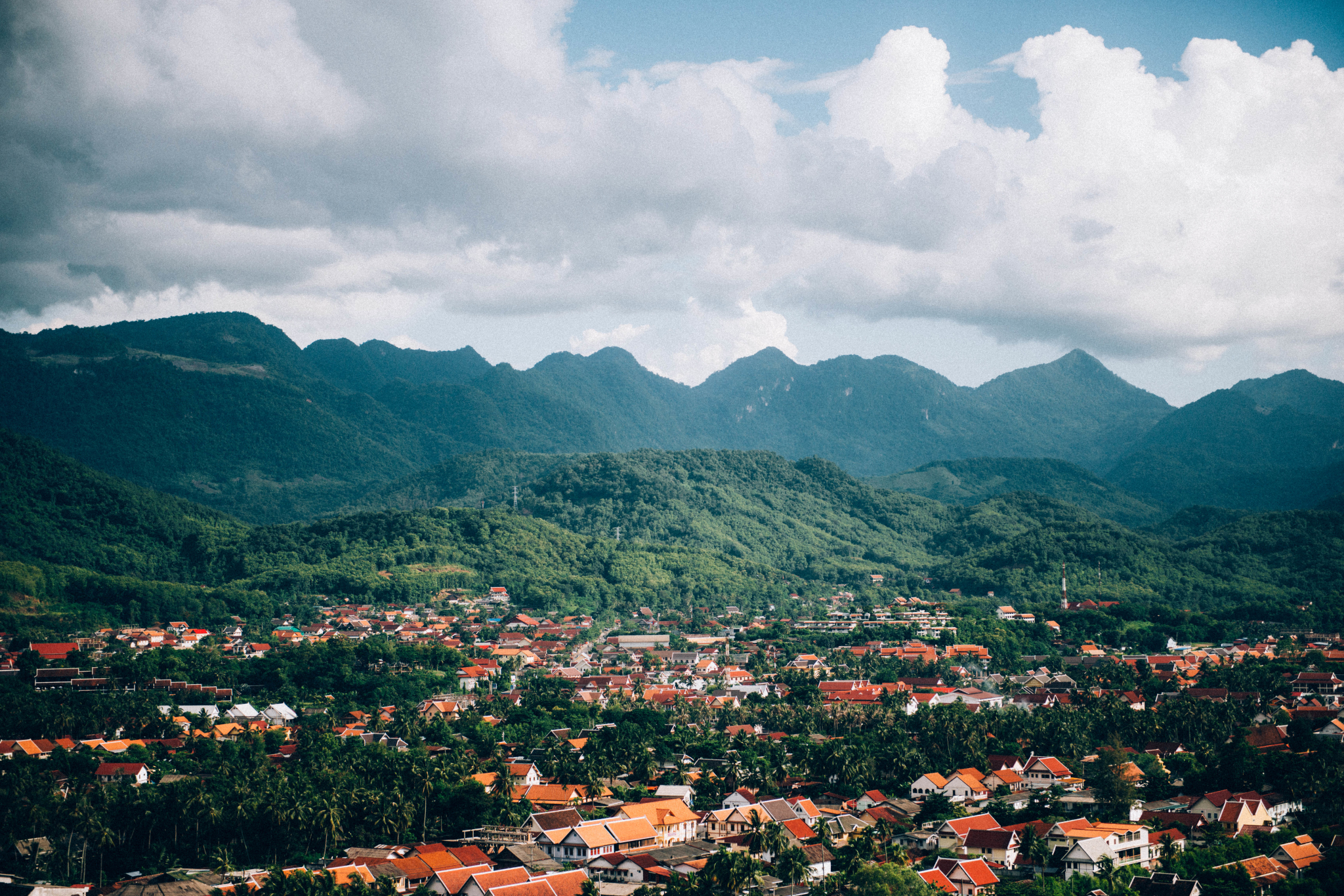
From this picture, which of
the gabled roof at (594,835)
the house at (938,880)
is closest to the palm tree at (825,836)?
the house at (938,880)

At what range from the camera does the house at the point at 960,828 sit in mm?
50688

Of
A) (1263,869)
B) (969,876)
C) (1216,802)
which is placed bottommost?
(969,876)

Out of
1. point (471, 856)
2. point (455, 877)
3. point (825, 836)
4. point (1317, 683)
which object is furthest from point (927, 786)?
point (1317, 683)

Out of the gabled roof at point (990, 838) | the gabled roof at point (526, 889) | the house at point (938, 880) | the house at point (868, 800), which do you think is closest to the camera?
the gabled roof at point (526, 889)

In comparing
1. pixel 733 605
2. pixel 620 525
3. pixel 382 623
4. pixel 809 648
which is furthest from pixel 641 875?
pixel 620 525

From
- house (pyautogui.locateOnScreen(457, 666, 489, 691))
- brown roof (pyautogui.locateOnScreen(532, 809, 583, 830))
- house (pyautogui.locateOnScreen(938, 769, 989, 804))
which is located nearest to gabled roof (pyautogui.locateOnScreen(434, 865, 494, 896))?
brown roof (pyautogui.locateOnScreen(532, 809, 583, 830))

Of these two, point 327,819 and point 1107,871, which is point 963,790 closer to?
point 1107,871

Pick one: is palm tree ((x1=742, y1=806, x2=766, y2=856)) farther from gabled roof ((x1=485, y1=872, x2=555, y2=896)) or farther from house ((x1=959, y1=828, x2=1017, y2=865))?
house ((x1=959, y1=828, x2=1017, y2=865))

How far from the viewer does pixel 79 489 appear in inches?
5600

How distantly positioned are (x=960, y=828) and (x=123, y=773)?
36170 millimetres

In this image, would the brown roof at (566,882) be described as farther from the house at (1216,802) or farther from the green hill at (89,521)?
the green hill at (89,521)

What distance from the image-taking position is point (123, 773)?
188ft

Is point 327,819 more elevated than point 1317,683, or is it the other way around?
point 1317,683

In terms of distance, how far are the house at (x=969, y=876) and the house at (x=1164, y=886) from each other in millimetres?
4748
